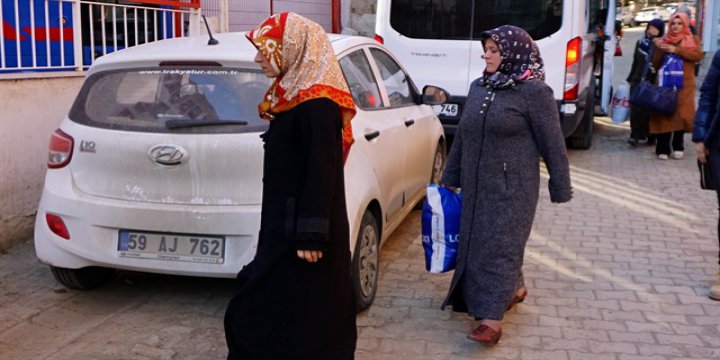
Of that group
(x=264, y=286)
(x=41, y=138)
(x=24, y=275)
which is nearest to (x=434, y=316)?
(x=264, y=286)

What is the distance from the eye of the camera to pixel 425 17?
9.44m

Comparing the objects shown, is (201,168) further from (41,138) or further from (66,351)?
(41,138)

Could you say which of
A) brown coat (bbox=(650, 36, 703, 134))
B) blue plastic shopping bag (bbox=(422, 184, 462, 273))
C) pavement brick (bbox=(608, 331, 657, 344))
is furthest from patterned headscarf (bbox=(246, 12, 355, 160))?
brown coat (bbox=(650, 36, 703, 134))

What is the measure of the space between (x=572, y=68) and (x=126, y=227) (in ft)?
19.4

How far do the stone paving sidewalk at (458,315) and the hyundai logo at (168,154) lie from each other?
3.04ft

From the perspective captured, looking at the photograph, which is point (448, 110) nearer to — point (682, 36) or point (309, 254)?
point (682, 36)

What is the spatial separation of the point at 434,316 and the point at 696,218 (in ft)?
11.3

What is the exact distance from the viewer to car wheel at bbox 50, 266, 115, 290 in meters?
4.91

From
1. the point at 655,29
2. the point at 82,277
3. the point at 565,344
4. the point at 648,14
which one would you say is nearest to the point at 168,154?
the point at 82,277

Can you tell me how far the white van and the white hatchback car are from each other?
4.55 meters

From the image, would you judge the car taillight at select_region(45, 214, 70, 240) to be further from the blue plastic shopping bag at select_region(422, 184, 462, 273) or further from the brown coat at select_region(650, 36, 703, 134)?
the brown coat at select_region(650, 36, 703, 134)

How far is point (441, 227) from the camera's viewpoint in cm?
446

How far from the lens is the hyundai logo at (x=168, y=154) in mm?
4348

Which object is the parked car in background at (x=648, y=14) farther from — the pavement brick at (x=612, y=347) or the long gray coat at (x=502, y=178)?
the long gray coat at (x=502, y=178)
